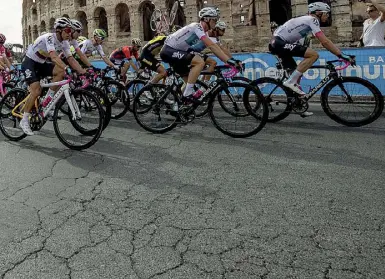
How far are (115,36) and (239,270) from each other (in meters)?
31.2

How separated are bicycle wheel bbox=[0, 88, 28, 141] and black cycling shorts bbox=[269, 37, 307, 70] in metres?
4.63

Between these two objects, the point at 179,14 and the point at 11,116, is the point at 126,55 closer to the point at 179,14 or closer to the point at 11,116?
the point at 11,116

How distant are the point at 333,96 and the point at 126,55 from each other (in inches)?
224

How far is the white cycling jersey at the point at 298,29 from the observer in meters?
6.30

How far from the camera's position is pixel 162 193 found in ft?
12.3

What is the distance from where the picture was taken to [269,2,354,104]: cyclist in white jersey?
20.7ft

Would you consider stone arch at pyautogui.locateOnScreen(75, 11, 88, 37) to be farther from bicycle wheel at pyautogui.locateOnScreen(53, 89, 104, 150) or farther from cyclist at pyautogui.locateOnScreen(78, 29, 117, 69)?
bicycle wheel at pyautogui.locateOnScreen(53, 89, 104, 150)

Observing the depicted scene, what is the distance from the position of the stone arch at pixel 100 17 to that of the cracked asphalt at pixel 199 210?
1198 inches

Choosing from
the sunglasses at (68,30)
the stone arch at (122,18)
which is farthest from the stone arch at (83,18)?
the sunglasses at (68,30)

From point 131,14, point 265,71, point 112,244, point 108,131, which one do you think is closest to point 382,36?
Result: point 265,71

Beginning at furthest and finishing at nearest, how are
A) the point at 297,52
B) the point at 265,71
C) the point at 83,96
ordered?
1. the point at 265,71
2. the point at 297,52
3. the point at 83,96

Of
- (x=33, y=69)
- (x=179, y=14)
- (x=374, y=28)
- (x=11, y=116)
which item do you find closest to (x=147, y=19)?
(x=179, y=14)

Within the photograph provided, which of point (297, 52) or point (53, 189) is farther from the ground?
point (297, 52)

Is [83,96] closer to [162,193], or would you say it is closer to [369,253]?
[162,193]
